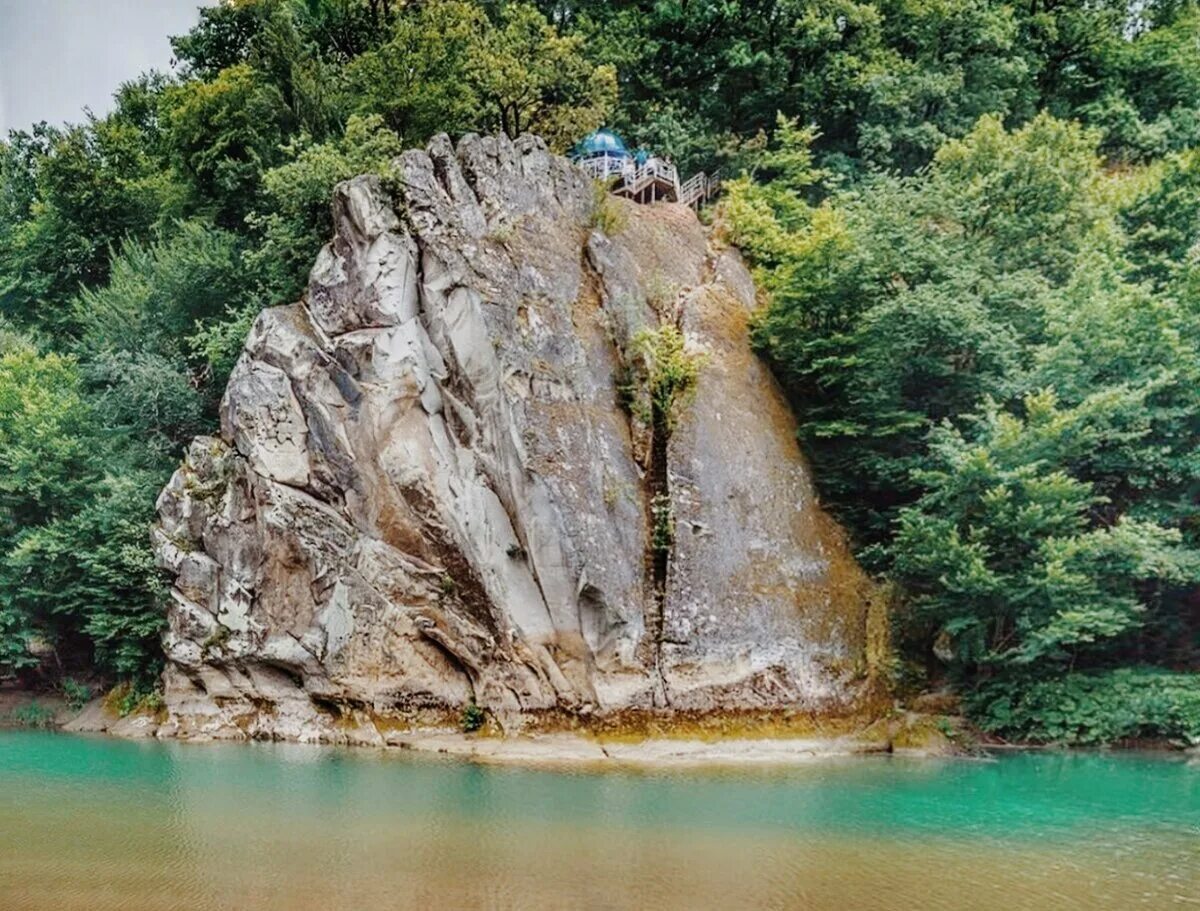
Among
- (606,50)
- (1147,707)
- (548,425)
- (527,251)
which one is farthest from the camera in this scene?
(606,50)

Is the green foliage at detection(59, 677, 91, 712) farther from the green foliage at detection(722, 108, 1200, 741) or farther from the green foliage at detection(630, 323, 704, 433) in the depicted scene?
the green foliage at detection(722, 108, 1200, 741)

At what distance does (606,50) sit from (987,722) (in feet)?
81.9

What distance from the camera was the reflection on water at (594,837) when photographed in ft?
27.5

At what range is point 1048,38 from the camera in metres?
34.0

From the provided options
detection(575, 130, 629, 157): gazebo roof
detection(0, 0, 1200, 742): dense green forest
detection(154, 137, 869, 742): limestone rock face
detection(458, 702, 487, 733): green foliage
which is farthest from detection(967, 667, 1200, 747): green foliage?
detection(575, 130, 629, 157): gazebo roof

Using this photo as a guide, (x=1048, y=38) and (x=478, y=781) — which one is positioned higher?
(x=1048, y=38)

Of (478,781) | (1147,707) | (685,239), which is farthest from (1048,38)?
(478,781)

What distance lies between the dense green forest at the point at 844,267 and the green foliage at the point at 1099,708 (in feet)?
0.21

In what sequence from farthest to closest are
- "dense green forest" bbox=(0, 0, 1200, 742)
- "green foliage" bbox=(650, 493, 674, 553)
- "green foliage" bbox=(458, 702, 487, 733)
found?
"green foliage" bbox=(650, 493, 674, 553), "green foliage" bbox=(458, 702, 487, 733), "dense green forest" bbox=(0, 0, 1200, 742)

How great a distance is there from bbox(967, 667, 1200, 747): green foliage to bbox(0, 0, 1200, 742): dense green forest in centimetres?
6

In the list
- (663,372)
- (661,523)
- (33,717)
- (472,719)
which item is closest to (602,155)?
(663,372)

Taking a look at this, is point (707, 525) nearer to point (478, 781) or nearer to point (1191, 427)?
point (478, 781)

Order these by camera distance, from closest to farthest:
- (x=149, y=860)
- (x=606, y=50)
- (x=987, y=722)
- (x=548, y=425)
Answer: (x=149, y=860), (x=987, y=722), (x=548, y=425), (x=606, y=50)

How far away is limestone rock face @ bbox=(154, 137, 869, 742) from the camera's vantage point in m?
18.5
